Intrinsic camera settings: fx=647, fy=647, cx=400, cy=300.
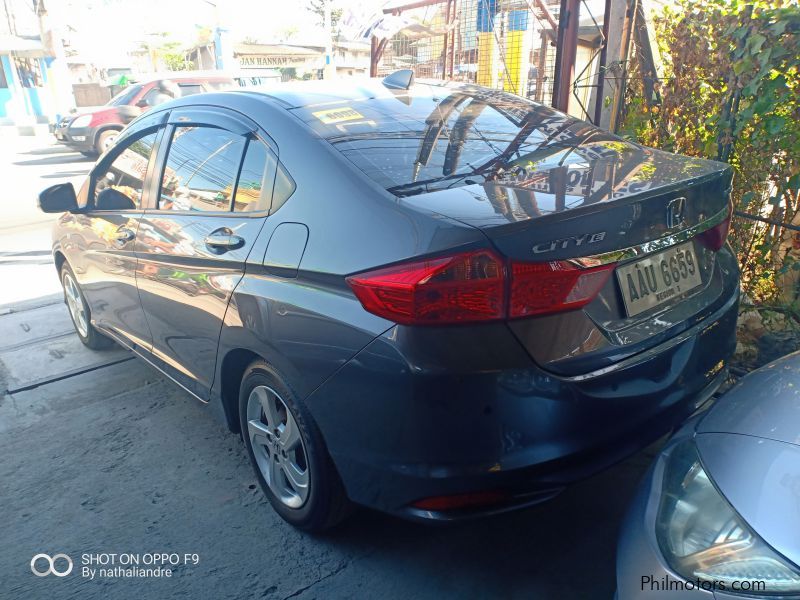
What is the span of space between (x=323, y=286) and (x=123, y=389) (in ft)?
8.03

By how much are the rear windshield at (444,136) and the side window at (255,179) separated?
213mm

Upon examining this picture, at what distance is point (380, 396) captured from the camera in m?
1.93

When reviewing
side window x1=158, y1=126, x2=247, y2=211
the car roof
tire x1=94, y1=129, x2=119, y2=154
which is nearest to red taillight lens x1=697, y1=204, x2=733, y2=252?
the car roof

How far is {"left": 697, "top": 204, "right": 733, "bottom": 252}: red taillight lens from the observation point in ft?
7.70

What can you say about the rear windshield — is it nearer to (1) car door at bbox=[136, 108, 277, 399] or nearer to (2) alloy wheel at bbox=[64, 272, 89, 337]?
(1) car door at bbox=[136, 108, 277, 399]

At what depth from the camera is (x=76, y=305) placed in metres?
4.55

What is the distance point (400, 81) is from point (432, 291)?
167cm

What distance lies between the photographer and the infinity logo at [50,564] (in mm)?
2479

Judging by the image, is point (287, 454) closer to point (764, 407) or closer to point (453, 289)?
point (453, 289)

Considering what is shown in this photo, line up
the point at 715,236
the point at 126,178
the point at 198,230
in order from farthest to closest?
the point at 126,178 → the point at 198,230 → the point at 715,236

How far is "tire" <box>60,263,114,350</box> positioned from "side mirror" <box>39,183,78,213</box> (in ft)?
2.20

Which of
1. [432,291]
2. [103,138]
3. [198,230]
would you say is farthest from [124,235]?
[103,138]

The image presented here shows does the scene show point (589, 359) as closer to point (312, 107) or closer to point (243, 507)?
point (312, 107)

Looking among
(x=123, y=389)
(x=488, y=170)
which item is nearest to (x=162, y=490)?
(x=123, y=389)
